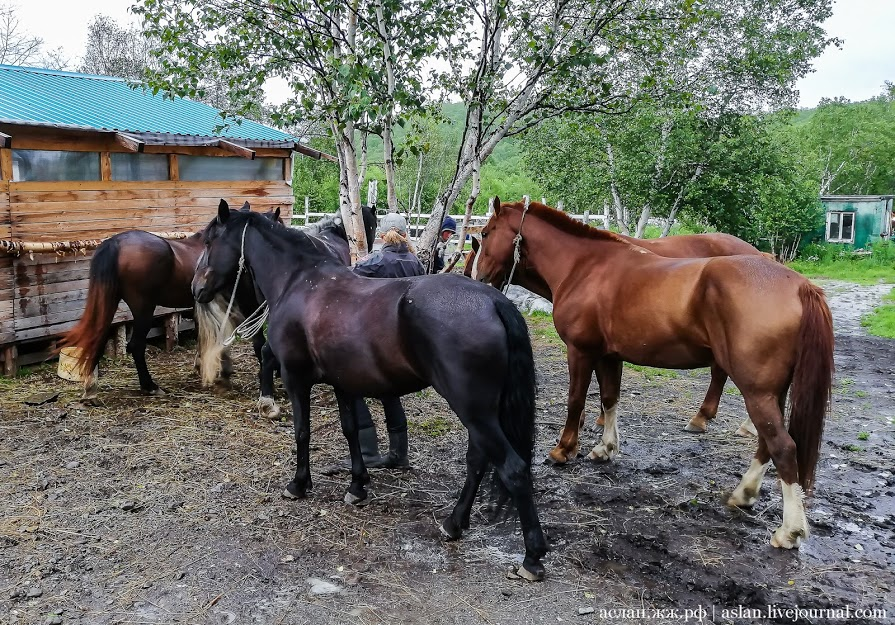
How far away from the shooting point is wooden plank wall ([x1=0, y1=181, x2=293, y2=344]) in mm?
7109

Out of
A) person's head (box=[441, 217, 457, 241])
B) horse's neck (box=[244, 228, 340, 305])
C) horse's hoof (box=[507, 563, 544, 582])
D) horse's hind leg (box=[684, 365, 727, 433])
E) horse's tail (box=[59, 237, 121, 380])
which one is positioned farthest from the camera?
person's head (box=[441, 217, 457, 241])

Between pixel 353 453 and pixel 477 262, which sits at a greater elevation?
pixel 477 262

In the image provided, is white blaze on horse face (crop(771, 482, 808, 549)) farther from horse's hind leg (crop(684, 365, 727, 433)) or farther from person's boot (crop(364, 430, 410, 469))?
person's boot (crop(364, 430, 410, 469))

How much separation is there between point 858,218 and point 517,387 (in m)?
26.3

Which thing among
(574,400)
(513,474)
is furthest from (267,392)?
(513,474)

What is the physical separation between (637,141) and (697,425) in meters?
9.94

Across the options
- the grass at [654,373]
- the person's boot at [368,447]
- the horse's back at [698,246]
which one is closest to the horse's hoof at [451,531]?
the person's boot at [368,447]

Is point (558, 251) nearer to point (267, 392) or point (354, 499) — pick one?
point (354, 499)

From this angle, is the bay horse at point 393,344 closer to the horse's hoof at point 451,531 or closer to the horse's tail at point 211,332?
the horse's hoof at point 451,531

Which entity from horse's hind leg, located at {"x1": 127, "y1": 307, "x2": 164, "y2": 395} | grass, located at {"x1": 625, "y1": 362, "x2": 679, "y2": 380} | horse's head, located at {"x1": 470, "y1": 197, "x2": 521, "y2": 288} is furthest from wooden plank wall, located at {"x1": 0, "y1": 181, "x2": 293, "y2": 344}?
grass, located at {"x1": 625, "y1": 362, "x2": 679, "y2": 380}

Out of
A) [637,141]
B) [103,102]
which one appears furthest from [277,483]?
[637,141]

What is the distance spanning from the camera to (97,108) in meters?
9.29

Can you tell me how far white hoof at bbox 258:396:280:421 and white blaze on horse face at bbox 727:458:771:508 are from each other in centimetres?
395

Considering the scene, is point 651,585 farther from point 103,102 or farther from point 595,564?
point 103,102
